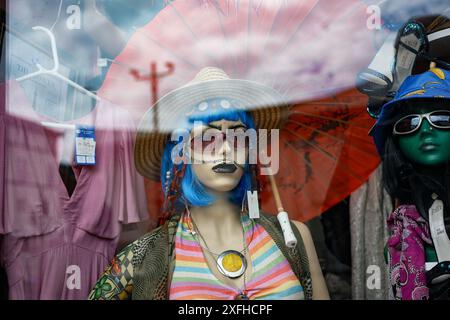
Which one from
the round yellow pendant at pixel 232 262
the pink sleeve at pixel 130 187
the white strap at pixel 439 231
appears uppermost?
the pink sleeve at pixel 130 187

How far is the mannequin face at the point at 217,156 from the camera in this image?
2559mm

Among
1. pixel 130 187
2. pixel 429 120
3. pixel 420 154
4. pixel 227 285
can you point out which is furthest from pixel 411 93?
pixel 130 187

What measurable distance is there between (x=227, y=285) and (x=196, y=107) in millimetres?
804

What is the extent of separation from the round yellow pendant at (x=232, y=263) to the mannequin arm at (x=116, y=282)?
384mm

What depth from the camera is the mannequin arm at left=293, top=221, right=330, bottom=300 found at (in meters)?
2.60

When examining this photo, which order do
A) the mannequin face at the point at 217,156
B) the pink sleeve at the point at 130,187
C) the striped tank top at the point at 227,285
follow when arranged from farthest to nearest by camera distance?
the pink sleeve at the point at 130,187
the mannequin face at the point at 217,156
the striped tank top at the point at 227,285

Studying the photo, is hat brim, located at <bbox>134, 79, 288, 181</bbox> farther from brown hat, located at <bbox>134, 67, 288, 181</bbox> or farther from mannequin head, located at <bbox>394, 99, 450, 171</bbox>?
mannequin head, located at <bbox>394, 99, 450, 171</bbox>

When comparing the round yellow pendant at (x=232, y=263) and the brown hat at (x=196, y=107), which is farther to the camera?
the brown hat at (x=196, y=107)

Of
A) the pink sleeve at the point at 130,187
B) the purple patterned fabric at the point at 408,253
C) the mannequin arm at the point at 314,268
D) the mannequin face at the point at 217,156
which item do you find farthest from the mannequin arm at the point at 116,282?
the purple patterned fabric at the point at 408,253

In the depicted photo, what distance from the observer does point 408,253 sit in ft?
8.25

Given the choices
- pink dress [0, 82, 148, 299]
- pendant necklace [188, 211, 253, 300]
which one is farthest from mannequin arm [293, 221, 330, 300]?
pink dress [0, 82, 148, 299]

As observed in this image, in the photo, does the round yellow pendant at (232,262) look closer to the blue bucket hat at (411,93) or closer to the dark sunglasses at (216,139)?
the dark sunglasses at (216,139)

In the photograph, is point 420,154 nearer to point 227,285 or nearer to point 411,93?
point 411,93

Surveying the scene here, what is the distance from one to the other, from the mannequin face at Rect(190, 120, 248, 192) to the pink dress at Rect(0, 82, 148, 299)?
38cm
